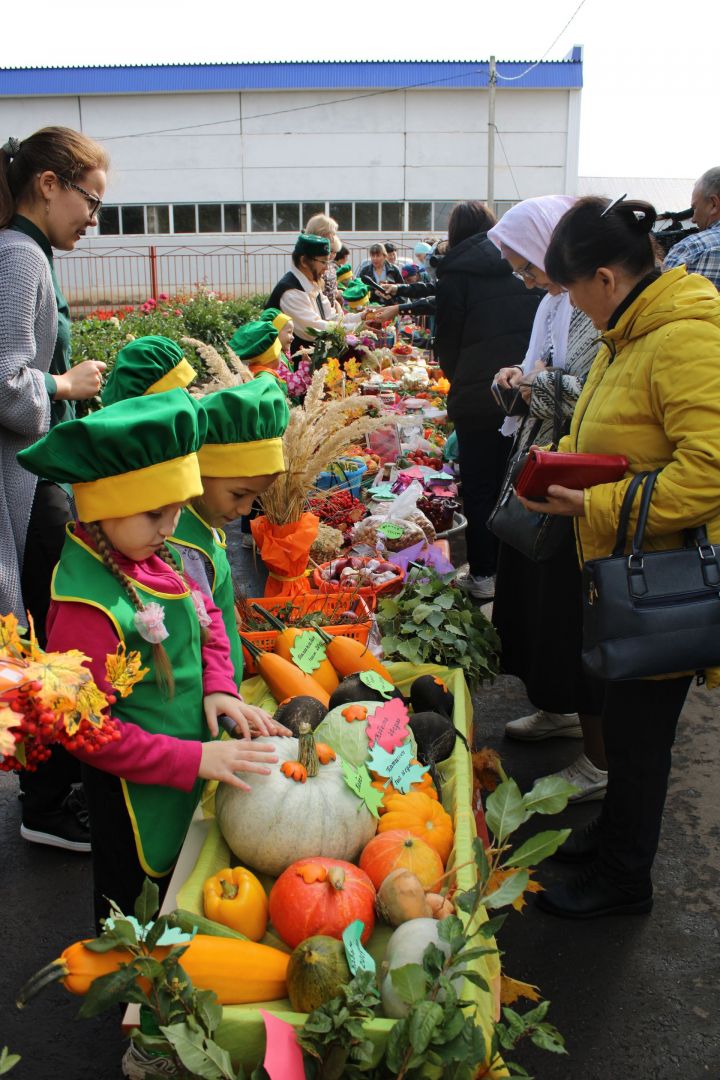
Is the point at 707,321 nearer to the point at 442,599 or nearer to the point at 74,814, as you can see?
the point at 442,599

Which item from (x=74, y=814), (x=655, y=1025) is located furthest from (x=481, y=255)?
(x=655, y=1025)

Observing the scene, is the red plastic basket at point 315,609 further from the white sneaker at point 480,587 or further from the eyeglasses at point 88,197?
the white sneaker at point 480,587

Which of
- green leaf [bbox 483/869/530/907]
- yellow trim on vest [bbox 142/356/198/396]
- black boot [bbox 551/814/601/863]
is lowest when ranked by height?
black boot [bbox 551/814/601/863]

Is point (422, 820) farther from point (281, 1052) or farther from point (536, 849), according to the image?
point (281, 1052)

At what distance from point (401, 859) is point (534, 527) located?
3.64 feet

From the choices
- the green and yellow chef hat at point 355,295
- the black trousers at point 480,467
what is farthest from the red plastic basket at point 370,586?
the green and yellow chef hat at point 355,295

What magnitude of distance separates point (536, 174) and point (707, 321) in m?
32.0

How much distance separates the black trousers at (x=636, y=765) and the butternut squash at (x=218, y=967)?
3.47ft

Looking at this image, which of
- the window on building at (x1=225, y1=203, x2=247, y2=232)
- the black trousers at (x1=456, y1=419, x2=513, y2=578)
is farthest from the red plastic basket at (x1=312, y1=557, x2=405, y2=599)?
the window on building at (x1=225, y1=203, x2=247, y2=232)

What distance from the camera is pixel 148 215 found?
102ft

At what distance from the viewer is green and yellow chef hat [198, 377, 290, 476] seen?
2113mm

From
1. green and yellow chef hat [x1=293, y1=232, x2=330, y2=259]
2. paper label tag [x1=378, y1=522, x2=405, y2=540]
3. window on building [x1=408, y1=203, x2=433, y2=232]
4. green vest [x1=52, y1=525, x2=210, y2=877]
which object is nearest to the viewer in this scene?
green vest [x1=52, y1=525, x2=210, y2=877]

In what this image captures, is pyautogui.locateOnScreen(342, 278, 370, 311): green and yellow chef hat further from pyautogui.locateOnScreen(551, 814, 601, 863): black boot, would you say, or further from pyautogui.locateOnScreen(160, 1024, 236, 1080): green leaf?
pyautogui.locateOnScreen(160, 1024, 236, 1080): green leaf

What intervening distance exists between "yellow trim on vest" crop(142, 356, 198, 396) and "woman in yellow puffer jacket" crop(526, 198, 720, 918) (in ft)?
3.20
